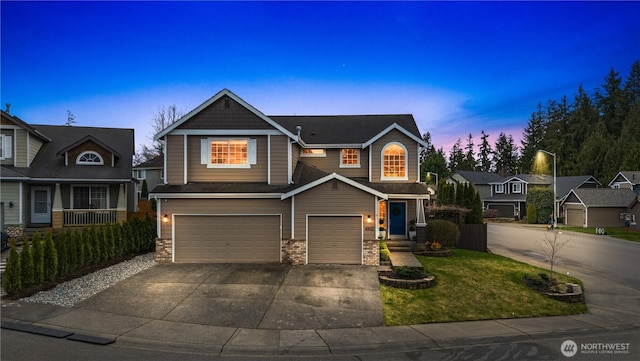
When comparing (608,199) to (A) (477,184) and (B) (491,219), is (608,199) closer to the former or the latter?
(B) (491,219)

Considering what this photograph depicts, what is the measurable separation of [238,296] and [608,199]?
42.6 meters

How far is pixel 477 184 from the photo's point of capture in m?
54.3

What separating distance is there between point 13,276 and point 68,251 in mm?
2287

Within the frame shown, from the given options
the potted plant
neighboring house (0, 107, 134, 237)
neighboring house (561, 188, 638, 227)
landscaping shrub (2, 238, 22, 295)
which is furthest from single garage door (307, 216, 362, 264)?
neighboring house (561, 188, 638, 227)

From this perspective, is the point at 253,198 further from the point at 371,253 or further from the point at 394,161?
the point at 394,161

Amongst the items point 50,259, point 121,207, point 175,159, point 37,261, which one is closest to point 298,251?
point 175,159

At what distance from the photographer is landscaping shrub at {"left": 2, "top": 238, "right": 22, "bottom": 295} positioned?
10711 mm

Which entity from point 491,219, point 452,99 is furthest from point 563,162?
point 452,99

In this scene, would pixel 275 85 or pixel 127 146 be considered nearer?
pixel 127 146

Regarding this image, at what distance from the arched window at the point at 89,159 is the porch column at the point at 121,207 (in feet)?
7.32

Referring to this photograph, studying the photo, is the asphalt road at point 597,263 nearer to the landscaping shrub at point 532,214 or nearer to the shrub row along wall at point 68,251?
the landscaping shrub at point 532,214

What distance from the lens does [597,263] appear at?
736 inches

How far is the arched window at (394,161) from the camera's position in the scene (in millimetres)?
19562

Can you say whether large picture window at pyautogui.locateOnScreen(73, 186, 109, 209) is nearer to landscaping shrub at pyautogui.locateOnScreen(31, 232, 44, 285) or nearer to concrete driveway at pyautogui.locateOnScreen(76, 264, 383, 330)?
concrete driveway at pyautogui.locateOnScreen(76, 264, 383, 330)
